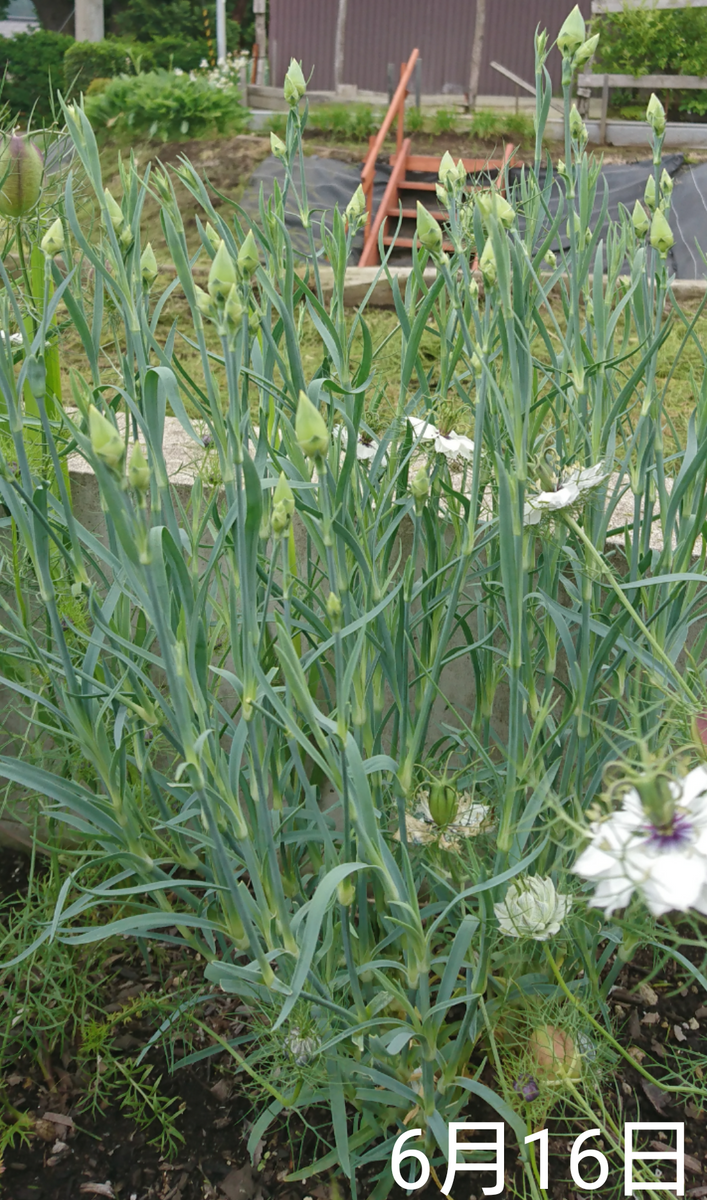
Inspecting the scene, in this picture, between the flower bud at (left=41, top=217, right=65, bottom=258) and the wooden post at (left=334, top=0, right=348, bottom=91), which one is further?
the wooden post at (left=334, top=0, right=348, bottom=91)

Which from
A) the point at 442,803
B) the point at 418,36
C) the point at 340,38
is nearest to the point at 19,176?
the point at 442,803

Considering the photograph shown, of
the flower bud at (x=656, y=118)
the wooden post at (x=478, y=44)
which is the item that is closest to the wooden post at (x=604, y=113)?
the wooden post at (x=478, y=44)

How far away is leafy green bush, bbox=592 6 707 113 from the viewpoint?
300 inches

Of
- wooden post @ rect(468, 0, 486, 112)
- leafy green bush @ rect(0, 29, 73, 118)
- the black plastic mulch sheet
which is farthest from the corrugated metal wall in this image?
the black plastic mulch sheet

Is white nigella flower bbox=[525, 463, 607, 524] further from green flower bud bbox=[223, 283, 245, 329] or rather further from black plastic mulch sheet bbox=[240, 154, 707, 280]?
black plastic mulch sheet bbox=[240, 154, 707, 280]

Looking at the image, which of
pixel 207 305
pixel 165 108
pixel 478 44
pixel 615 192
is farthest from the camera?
pixel 478 44

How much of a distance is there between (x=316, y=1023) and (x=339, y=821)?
39 centimetres

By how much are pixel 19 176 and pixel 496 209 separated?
23.6 inches

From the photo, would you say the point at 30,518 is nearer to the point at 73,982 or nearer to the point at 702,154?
the point at 73,982

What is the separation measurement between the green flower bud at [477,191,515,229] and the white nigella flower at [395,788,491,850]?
1.73ft

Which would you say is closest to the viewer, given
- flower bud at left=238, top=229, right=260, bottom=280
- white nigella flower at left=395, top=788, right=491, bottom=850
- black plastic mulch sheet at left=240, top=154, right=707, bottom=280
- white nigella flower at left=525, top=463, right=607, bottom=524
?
flower bud at left=238, top=229, right=260, bottom=280

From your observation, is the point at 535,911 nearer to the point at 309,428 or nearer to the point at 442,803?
the point at 442,803

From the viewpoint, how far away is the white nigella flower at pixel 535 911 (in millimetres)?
855

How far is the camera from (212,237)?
98cm
